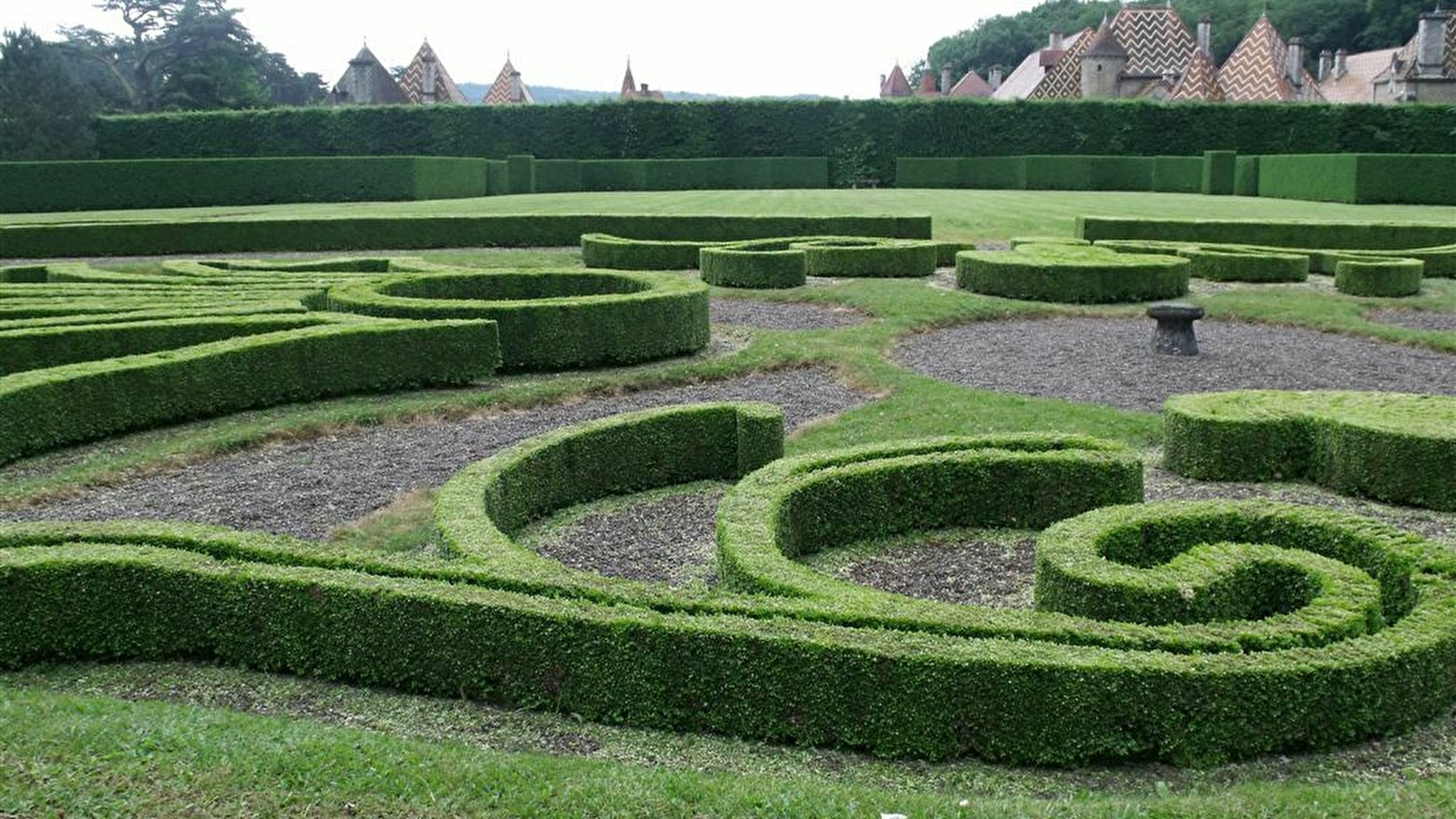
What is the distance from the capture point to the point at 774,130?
2168 inches

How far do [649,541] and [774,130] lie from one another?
4740cm

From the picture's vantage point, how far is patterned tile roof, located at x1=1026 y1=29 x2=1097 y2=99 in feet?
244

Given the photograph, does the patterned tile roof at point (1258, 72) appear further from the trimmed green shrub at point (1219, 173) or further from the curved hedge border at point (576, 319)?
the curved hedge border at point (576, 319)

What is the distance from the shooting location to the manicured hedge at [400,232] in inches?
1162

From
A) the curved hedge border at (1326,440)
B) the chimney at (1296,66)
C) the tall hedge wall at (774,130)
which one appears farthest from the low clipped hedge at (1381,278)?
the chimney at (1296,66)

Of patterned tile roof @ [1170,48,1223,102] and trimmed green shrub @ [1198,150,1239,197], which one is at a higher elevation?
patterned tile roof @ [1170,48,1223,102]

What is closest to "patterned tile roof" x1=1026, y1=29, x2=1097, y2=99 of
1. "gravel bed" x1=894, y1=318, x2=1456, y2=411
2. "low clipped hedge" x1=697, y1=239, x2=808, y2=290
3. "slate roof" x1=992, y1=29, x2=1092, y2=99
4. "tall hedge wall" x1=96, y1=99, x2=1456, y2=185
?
"slate roof" x1=992, y1=29, x2=1092, y2=99

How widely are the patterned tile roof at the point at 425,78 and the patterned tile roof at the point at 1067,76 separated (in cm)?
3596

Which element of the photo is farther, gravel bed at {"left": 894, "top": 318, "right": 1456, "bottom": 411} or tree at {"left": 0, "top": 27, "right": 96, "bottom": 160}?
tree at {"left": 0, "top": 27, "right": 96, "bottom": 160}

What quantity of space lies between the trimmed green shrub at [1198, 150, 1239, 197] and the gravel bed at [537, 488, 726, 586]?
146ft

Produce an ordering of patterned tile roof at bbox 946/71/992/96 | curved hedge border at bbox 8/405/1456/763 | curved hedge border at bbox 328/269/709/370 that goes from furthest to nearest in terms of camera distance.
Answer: patterned tile roof at bbox 946/71/992/96, curved hedge border at bbox 328/269/709/370, curved hedge border at bbox 8/405/1456/763

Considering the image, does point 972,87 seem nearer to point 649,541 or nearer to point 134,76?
point 134,76

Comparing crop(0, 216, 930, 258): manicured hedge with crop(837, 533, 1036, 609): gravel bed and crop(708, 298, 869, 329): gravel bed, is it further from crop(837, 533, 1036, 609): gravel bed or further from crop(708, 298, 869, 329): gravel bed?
crop(837, 533, 1036, 609): gravel bed

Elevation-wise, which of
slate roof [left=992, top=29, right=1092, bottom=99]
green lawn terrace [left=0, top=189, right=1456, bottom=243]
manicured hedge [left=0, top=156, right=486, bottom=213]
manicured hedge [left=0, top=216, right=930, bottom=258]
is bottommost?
manicured hedge [left=0, top=216, right=930, bottom=258]
